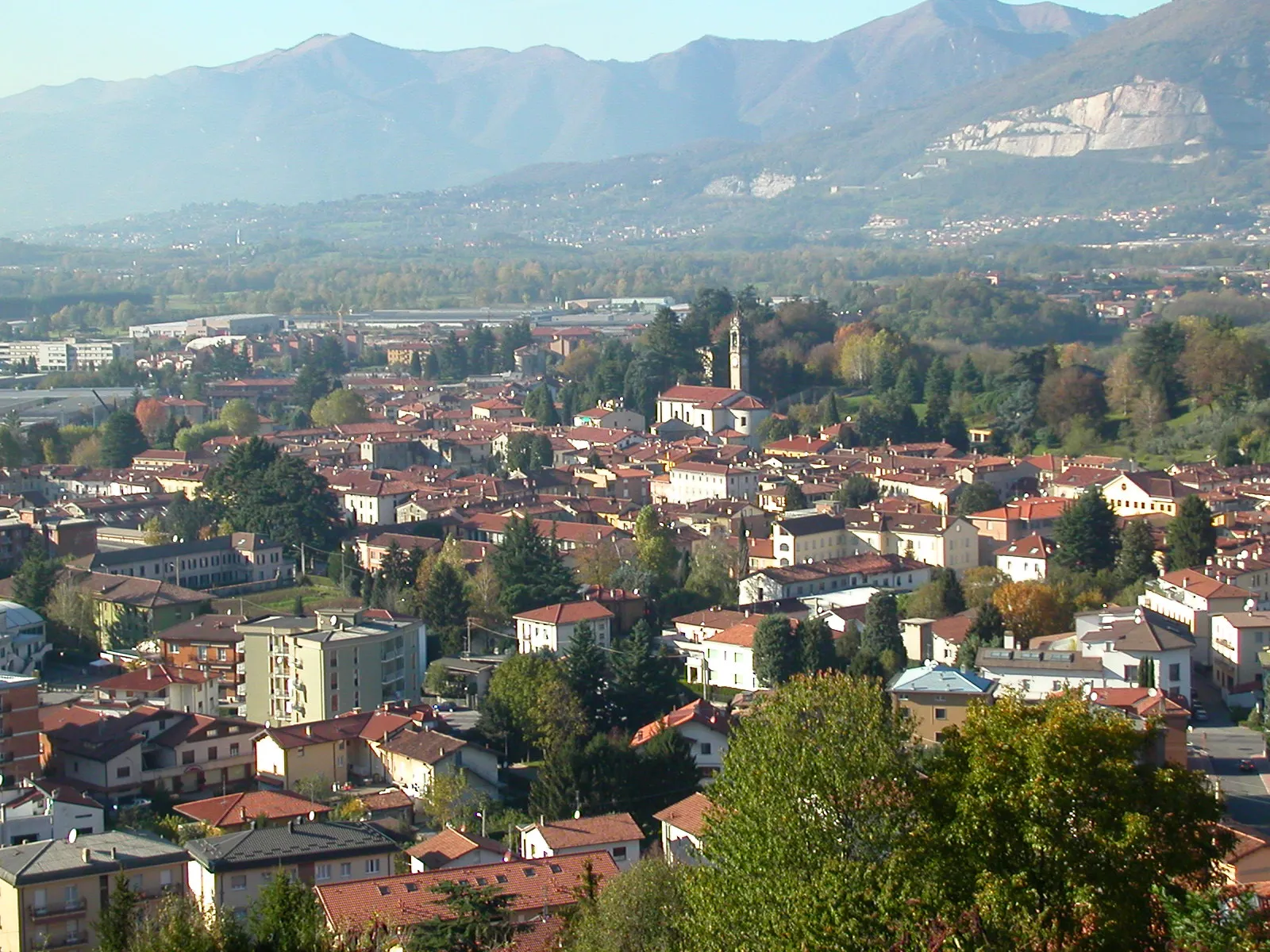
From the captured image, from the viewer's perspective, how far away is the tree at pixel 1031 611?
17.0 m

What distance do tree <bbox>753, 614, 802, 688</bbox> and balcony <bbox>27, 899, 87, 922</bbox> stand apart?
22.4ft

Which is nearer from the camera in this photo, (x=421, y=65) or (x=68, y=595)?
(x=68, y=595)

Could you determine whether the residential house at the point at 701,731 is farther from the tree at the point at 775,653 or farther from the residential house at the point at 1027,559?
the residential house at the point at 1027,559

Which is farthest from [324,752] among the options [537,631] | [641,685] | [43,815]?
[537,631]

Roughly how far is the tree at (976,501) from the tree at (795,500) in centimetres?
163

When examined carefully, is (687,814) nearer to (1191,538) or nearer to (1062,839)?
(1062,839)

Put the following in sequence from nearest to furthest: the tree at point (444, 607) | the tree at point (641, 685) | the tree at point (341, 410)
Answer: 1. the tree at point (641, 685)
2. the tree at point (444, 607)
3. the tree at point (341, 410)

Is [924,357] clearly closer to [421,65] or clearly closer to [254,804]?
[254,804]

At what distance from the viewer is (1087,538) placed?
62.7 feet

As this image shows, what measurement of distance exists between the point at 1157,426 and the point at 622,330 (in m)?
25.1

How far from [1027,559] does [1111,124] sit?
86.8 m

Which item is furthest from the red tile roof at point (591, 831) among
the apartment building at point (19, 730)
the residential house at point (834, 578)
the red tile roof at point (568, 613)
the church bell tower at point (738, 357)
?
the church bell tower at point (738, 357)

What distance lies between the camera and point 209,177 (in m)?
164

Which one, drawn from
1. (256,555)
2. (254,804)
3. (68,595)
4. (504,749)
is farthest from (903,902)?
(256,555)
